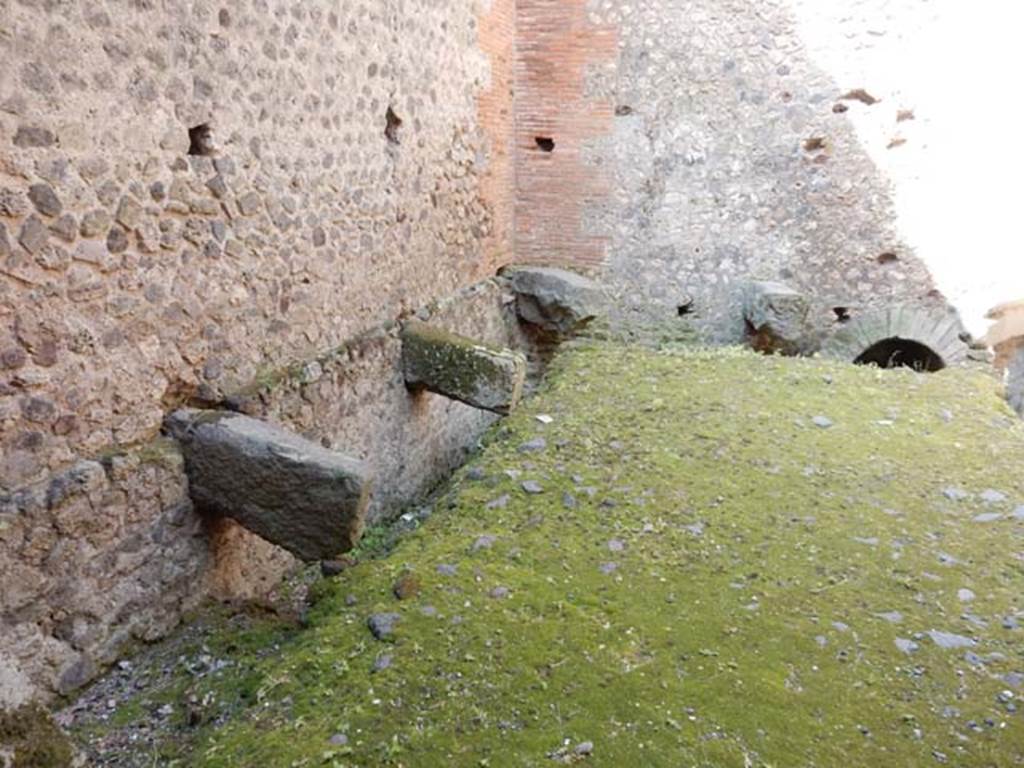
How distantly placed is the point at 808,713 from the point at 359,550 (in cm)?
267

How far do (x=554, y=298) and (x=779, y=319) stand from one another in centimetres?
208

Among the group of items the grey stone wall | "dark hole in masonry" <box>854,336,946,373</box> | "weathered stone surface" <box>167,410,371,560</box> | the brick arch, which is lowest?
"dark hole in masonry" <box>854,336,946,373</box>

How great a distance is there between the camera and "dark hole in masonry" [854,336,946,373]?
793 cm

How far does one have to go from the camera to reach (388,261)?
5.26 m

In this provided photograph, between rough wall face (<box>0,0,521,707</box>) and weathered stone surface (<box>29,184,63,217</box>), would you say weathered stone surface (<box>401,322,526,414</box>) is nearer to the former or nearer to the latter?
rough wall face (<box>0,0,521,707</box>)

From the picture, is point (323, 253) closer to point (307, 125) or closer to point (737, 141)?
point (307, 125)

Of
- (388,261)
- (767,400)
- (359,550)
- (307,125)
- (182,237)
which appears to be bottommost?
(359,550)

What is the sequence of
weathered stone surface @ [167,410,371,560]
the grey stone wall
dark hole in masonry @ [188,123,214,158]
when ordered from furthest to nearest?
the grey stone wall → dark hole in masonry @ [188,123,214,158] → weathered stone surface @ [167,410,371,560]

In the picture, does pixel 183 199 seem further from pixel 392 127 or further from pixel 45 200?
pixel 392 127

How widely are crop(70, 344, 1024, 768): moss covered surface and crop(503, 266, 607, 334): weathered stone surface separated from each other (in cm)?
301

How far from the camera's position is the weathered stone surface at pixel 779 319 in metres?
7.48

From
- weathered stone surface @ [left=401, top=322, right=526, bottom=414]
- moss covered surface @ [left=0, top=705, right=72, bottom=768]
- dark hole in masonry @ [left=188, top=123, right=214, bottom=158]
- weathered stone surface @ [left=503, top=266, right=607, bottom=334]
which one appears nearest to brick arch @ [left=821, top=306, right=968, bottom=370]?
weathered stone surface @ [left=503, top=266, right=607, bottom=334]

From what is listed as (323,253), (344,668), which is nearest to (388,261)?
(323,253)

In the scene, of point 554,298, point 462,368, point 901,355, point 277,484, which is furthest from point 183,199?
point 901,355
